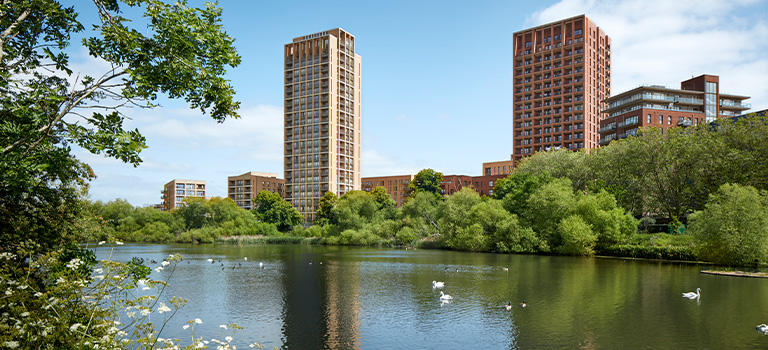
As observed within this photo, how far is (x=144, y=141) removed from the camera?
1057cm

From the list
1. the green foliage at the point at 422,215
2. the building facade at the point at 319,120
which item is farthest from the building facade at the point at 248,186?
the green foliage at the point at 422,215

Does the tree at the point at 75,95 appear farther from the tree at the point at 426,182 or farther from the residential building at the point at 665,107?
the residential building at the point at 665,107

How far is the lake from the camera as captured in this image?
2059cm

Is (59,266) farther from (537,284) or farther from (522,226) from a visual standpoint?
(522,226)

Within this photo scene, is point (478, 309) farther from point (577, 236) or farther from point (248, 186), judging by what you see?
point (248, 186)

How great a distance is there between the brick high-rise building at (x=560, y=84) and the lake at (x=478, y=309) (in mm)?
110851

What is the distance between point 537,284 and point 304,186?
134m

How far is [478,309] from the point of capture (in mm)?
27578

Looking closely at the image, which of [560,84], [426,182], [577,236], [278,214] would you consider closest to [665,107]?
[560,84]

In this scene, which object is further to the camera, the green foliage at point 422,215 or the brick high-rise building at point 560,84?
the brick high-rise building at point 560,84

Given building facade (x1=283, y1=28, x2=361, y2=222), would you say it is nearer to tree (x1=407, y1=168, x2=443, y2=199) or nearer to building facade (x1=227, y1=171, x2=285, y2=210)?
building facade (x1=227, y1=171, x2=285, y2=210)

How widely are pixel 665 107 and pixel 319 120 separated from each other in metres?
102

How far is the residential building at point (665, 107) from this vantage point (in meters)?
118

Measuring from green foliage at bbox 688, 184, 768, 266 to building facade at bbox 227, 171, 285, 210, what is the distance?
15309cm
